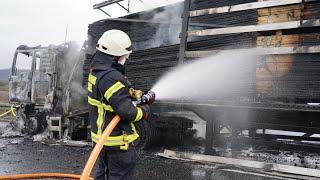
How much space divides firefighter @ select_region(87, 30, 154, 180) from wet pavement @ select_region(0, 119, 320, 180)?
9.32 ft

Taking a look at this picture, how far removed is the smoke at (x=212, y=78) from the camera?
6348mm

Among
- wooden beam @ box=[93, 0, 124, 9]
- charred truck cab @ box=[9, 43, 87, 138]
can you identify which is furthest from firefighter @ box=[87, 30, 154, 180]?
charred truck cab @ box=[9, 43, 87, 138]

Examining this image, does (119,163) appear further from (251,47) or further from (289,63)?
(251,47)

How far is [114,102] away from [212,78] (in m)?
3.58

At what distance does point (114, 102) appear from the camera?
3490 millimetres

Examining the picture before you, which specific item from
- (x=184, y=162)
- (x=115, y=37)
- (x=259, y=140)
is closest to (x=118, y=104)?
(x=115, y=37)

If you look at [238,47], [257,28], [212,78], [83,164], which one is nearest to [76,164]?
[83,164]

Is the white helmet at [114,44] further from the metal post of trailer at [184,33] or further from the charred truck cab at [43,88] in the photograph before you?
the charred truck cab at [43,88]

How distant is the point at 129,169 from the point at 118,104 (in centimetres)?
70

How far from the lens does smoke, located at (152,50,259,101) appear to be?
6348mm

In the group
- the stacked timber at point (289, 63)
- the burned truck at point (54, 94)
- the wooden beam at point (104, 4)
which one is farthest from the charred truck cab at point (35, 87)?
the stacked timber at point (289, 63)

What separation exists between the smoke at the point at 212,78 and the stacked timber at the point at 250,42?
6.1 inches

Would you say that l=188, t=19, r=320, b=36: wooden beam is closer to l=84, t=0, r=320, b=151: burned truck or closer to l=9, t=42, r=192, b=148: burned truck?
l=84, t=0, r=320, b=151: burned truck

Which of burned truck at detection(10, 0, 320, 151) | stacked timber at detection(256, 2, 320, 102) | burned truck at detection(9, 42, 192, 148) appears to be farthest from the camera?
burned truck at detection(9, 42, 192, 148)
